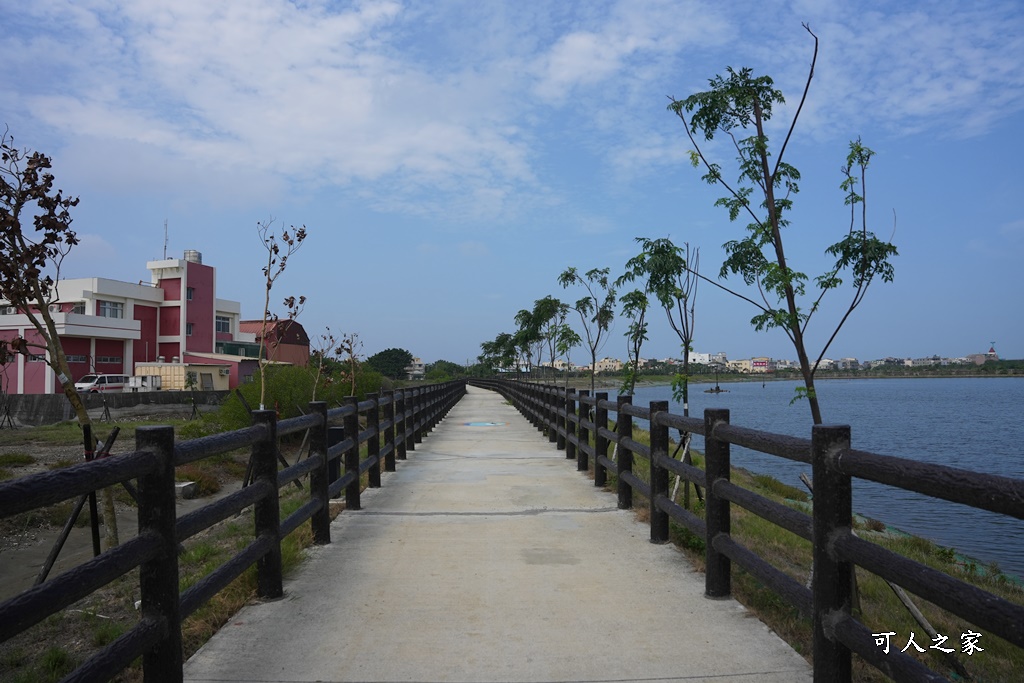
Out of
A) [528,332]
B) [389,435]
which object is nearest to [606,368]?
[528,332]

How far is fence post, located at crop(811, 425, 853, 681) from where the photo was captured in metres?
3.35

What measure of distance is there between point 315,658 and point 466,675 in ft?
2.78

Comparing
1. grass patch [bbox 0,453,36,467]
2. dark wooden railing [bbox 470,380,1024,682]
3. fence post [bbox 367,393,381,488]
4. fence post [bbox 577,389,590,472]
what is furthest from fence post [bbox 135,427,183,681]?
grass patch [bbox 0,453,36,467]

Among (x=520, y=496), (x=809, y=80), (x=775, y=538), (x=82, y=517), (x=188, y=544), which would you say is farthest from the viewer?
(x=82, y=517)

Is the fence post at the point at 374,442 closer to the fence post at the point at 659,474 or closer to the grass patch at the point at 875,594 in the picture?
the grass patch at the point at 875,594

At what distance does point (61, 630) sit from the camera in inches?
216

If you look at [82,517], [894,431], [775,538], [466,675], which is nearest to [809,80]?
[466,675]

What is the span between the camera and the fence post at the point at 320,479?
6.52 metres

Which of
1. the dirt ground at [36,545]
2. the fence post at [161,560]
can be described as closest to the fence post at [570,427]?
the dirt ground at [36,545]

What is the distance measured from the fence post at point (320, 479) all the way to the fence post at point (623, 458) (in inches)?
123

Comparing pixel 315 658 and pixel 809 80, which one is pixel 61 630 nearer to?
pixel 315 658

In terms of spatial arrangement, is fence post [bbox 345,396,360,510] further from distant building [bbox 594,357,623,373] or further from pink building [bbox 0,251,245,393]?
pink building [bbox 0,251,245,393]

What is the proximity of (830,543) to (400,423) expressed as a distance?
1039 cm

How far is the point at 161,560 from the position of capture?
3.37m
